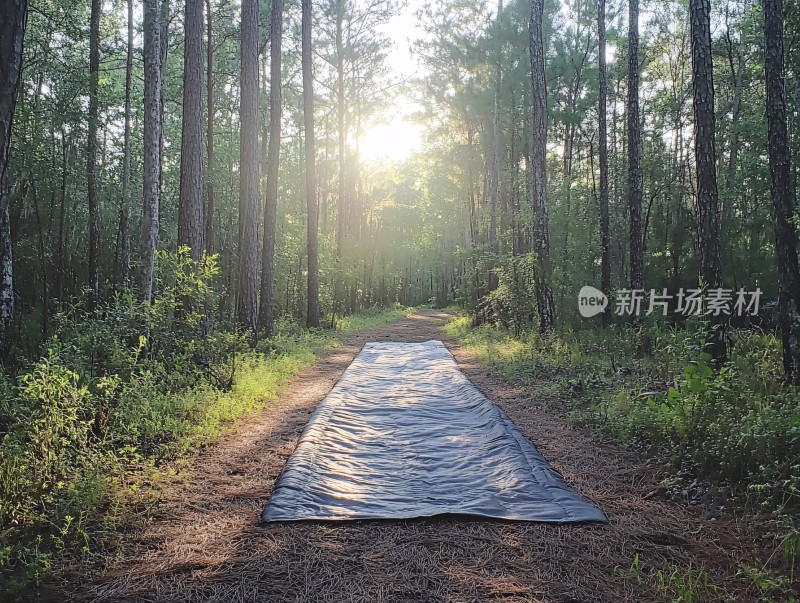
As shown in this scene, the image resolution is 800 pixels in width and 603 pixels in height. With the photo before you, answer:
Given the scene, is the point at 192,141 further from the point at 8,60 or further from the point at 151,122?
the point at 8,60

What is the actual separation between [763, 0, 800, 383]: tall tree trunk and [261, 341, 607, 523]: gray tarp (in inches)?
133

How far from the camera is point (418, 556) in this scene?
2.80 metres

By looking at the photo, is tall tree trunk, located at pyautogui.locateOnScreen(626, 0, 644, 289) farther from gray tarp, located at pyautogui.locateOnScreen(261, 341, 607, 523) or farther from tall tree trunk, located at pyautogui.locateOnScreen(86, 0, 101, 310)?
tall tree trunk, located at pyautogui.locateOnScreen(86, 0, 101, 310)

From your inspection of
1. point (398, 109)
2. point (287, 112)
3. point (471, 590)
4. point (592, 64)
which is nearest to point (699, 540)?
point (471, 590)

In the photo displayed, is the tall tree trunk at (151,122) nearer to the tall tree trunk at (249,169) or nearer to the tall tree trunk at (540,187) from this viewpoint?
the tall tree trunk at (249,169)

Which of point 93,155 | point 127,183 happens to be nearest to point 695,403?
point 93,155

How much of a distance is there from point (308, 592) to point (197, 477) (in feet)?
6.54

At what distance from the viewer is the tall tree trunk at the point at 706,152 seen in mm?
6238

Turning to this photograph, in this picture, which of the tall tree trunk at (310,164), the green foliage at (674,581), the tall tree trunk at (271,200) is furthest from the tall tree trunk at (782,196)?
the tall tree trunk at (310,164)

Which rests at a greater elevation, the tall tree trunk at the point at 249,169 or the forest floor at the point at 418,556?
the tall tree trunk at the point at 249,169

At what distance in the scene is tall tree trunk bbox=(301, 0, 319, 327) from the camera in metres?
15.0

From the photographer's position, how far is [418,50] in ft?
67.3

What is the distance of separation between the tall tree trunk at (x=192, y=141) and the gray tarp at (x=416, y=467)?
4.03 m

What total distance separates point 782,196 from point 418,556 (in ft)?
19.5
